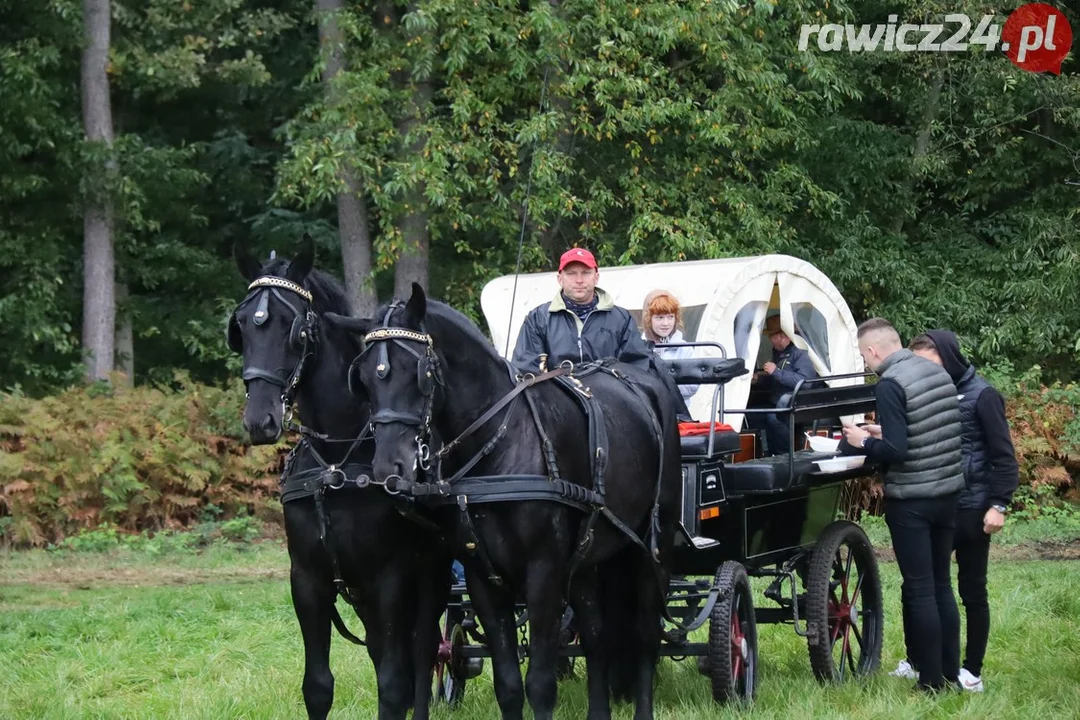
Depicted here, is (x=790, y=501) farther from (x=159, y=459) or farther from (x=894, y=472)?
(x=159, y=459)

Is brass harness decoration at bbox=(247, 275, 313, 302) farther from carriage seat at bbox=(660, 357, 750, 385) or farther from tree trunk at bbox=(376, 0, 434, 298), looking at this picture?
tree trunk at bbox=(376, 0, 434, 298)

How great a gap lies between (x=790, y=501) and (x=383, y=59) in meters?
11.1

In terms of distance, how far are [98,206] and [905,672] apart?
1428 cm

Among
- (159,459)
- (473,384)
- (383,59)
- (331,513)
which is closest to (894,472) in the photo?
(473,384)

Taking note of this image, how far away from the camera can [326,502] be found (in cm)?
555

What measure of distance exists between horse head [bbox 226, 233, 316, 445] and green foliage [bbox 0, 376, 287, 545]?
912 centimetres

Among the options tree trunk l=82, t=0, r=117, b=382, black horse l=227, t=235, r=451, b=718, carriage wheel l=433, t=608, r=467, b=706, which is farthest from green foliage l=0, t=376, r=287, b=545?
black horse l=227, t=235, r=451, b=718

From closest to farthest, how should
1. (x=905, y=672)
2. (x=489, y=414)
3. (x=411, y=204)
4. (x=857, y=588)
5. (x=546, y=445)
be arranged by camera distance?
(x=489, y=414), (x=546, y=445), (x=905, y=672), (x=857, y=588), (x=411, y=204)

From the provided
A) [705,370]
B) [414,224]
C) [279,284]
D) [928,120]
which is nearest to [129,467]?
[414,224]

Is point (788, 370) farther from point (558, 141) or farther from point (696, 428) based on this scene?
point (558, 141)

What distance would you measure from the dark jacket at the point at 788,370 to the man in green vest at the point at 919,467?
210 cm

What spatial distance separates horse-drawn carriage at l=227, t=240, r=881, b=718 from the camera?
5.31 metres

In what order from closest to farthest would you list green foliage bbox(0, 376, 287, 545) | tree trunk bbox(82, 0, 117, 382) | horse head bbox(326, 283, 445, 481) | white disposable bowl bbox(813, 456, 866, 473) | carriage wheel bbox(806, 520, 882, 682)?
horse head bbox(326, 283, 445, 481)
carriage wheel bbox(806, 520, 882, 682)
white disposable bowl bbox(813, 456, 866, 473)
green foliage bbox(0, 376, 287, 545)
tree trunk bbox(82, 0, 117, 382)

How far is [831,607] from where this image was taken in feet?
24.6
